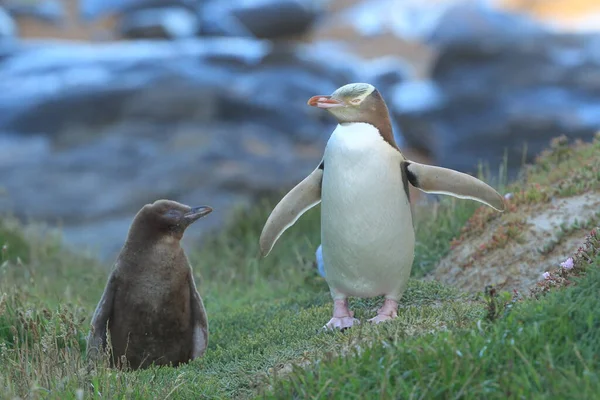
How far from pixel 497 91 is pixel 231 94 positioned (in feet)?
23.3

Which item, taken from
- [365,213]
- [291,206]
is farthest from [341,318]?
[291,206]

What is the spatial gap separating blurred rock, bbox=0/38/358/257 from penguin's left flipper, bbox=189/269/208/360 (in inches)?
450

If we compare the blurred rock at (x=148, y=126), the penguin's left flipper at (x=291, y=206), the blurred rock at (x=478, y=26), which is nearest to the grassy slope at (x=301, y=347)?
the penguin's left flipper at (x=291, y=206)

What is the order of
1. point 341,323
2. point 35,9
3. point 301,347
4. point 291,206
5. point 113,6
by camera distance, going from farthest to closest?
point 113,6 < point 35,9 < point 291,206 < point 341,323 < point 301,347

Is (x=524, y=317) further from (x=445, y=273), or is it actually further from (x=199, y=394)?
(x=445, y=273)

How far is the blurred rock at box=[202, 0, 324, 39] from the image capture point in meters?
23.2

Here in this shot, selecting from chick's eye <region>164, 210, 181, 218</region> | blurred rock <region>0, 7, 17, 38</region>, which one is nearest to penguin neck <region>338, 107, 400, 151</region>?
chick's eye <region>164, 210, 181, 218</region>

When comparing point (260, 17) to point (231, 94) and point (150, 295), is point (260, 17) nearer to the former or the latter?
point (231, 94)

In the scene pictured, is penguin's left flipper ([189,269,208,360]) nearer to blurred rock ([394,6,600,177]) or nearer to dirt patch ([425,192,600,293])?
dirt patch ([425,192,600,293])

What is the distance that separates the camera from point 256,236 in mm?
9242

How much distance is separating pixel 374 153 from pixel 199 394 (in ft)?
5.04

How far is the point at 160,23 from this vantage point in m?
23.7

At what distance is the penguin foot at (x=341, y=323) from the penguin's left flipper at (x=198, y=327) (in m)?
0.82

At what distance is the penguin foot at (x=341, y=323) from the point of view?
14.1ft
